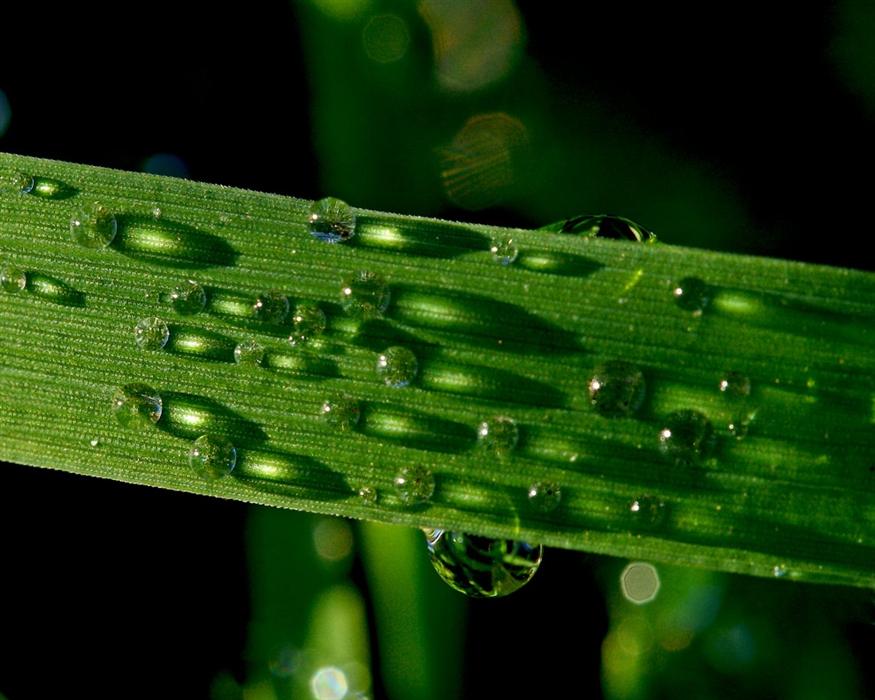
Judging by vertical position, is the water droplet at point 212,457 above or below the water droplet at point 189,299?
below

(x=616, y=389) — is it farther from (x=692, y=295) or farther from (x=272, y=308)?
(x=272, y=308)

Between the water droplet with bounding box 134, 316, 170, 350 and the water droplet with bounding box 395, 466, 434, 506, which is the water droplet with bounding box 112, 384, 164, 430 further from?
the water droplet with bounding box 395, 466, 434, 506

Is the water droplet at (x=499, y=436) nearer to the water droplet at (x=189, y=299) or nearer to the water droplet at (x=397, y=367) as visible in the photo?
the water droplet at (x=397, y=367)

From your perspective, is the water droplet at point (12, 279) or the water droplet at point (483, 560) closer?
the water droplet at point (12, 279)

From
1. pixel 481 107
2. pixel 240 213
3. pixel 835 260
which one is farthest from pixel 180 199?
pixel 835 260

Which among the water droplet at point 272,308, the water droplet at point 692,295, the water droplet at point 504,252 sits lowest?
the water droplet at point 272,308

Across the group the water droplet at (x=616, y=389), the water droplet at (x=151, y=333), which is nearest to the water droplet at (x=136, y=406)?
the water droplet at (x=151, y=333)
